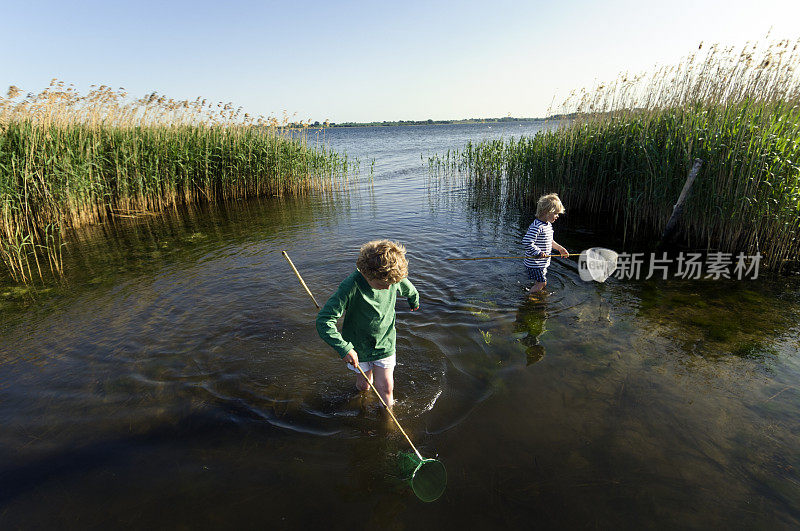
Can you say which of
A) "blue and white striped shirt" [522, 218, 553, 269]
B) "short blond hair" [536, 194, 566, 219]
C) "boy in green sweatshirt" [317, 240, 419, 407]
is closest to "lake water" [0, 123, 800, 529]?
"boy in green sweatshirt" [317, 240, 419, 407]

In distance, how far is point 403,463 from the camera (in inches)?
142

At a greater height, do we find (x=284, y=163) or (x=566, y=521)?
(x=284, y=163)

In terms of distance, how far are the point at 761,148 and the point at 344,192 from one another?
16.5 meters

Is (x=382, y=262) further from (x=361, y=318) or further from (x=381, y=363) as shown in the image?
(x=381, y=363)

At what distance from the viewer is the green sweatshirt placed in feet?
11.3

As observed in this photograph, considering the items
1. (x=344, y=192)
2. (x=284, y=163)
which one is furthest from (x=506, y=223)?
(x=284, y=163)

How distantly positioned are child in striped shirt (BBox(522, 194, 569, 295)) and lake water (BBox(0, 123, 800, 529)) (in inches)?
27.8

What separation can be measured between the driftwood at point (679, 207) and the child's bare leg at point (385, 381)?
909 cm

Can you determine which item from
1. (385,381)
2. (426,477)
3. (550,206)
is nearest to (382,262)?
(385,381)

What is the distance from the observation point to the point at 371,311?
3.63 metres

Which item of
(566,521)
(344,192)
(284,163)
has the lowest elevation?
(566,521)

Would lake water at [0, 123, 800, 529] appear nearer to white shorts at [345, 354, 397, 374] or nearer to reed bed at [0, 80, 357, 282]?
white shorts at [345, 354, 397, 374]

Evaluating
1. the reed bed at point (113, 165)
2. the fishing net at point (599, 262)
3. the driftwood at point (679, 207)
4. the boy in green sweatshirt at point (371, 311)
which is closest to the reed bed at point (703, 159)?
the driftwood at point (679, 207)

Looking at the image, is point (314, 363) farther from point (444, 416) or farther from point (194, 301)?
point (194, 301)
